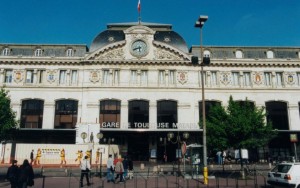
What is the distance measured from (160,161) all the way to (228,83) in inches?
546

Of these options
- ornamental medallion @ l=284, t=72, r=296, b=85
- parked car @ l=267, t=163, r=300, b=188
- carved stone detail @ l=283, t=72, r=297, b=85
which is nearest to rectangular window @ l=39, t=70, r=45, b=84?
parked car @ l=267, t=163, r=300, b=188

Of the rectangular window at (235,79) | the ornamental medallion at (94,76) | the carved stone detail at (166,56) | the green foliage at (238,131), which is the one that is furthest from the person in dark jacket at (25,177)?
the rectangular window at (235,79)

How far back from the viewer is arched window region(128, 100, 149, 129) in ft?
119

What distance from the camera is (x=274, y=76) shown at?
128 feet

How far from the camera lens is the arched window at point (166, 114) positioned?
36438 millimetres

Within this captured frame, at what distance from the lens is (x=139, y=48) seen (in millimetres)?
38531

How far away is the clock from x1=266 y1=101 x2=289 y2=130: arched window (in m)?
18.0

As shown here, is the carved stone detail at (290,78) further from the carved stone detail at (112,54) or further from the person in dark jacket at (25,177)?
the person in dark jacket at (25,177)

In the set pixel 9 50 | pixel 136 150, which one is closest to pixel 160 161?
pixel 136 150

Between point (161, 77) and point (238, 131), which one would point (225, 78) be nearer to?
point (161, 77)

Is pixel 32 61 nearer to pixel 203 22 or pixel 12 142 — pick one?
pixel 12 142

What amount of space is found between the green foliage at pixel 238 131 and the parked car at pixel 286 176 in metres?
6.19

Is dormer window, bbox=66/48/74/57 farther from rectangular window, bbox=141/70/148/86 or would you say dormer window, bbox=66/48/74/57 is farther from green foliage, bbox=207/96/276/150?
green foliage, bbox=207/96/276/150

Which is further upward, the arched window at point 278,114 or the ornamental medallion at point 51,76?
the ornamental medallion at point 51,76
